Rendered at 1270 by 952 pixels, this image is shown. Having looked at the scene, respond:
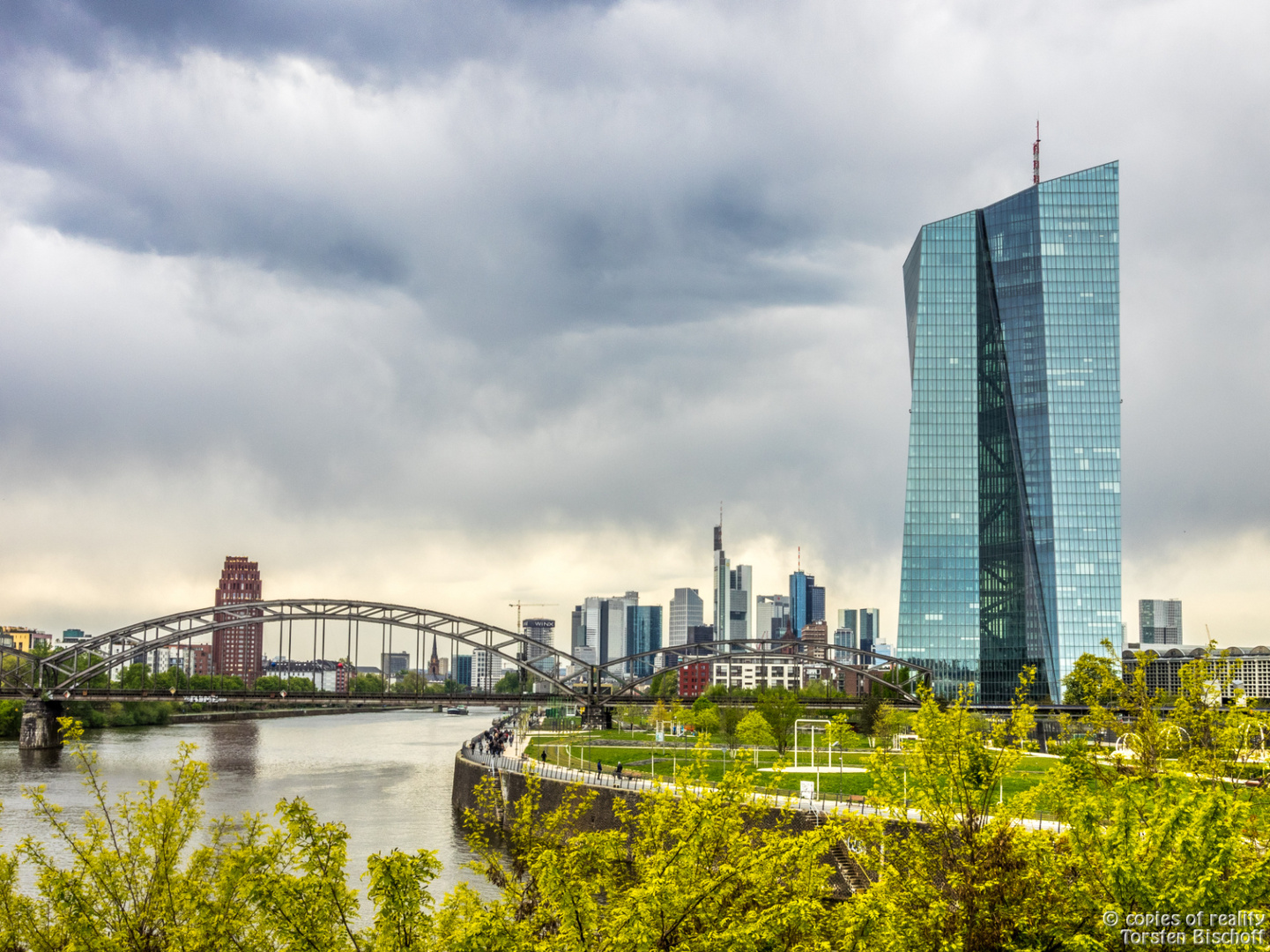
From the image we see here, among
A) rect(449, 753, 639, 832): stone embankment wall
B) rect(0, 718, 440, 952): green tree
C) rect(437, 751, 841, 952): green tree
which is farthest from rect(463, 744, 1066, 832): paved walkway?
rect(0, 718, 440, 952): green tree

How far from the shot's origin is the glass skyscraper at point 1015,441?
13150cm

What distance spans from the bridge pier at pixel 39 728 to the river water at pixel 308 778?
230 centimetres

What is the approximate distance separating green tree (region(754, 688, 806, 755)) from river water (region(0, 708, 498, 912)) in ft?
79.5

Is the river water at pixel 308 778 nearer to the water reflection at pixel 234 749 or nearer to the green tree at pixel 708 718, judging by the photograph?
the water reflection at pixel 234 749

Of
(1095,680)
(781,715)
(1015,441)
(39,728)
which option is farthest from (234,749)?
(1095,680)

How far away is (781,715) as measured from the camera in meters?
85.9

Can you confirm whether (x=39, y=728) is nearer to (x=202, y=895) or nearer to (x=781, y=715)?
(x=781, y=715)

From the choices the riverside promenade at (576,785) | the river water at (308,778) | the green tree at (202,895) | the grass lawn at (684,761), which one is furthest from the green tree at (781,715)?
the green tree at (202,895)

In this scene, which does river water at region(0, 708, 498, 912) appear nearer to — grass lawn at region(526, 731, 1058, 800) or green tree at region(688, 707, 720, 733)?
grass lawn at region(526, 731, 1058, 800)

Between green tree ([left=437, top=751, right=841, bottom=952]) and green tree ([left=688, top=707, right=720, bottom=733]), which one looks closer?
green tree ([left=437, top=751, right=841, bottom=952])

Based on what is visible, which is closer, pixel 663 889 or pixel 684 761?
pixel 663 889

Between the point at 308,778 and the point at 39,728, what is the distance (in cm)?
5086

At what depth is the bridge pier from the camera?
112500 mm

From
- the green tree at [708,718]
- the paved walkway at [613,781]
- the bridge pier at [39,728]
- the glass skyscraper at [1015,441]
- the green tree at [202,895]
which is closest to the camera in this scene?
the green tree at [202,895]
